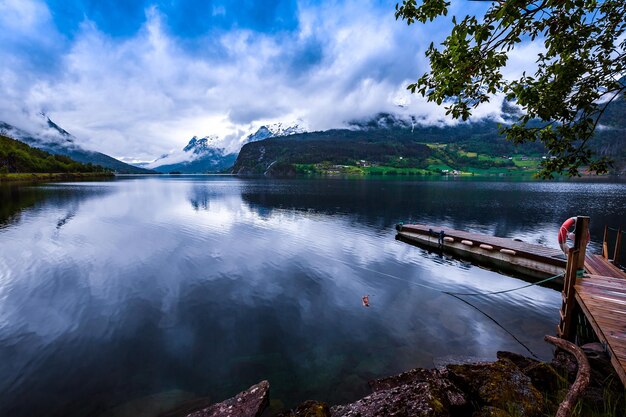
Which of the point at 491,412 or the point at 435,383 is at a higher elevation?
the point at 491,412

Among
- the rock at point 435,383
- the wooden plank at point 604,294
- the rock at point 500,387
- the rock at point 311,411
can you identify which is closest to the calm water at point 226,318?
the rock at point 435,383

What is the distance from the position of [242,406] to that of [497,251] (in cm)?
2811

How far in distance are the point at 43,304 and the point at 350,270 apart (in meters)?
21.8

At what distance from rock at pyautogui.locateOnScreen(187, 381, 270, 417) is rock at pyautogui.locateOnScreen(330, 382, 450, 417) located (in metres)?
2.33

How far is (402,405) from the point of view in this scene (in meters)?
8.05

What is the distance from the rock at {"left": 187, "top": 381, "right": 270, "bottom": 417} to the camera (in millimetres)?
8938

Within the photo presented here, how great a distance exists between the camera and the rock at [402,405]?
7.70 m

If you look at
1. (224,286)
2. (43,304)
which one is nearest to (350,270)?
(224,286)

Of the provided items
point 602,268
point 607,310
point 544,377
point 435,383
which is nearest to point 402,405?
point 435,383

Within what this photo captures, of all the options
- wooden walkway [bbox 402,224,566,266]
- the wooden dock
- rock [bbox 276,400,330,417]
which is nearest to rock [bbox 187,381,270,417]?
rock [bbox 276,400,330,417]

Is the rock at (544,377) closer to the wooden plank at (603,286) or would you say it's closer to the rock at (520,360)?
the rock at (520,360)

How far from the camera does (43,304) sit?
18.3 meters

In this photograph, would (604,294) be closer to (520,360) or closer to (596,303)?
(596,303)

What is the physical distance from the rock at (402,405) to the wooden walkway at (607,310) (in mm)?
4729
